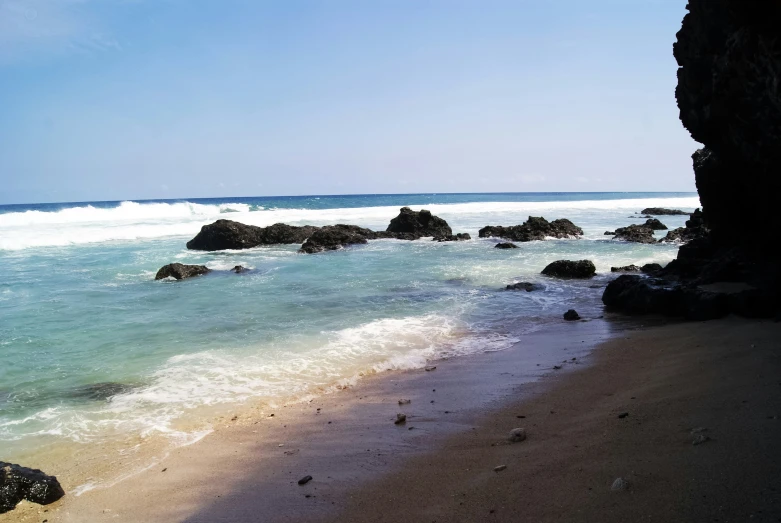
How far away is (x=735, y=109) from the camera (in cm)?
839

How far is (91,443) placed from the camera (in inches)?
210

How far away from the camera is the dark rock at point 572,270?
591 inches

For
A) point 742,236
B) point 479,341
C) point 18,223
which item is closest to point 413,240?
point 742,236

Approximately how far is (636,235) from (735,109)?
60.0 feet

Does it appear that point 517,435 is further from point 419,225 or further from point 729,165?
point 419,225

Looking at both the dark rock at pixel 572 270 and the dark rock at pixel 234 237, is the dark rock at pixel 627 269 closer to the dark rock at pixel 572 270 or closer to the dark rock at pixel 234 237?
the dark rock at pixel 572 270

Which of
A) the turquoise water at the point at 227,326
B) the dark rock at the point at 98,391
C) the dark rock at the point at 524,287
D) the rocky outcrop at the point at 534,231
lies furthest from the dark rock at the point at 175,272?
the rocky outcrop at the point at 534,231

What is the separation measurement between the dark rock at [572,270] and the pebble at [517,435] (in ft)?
37.2

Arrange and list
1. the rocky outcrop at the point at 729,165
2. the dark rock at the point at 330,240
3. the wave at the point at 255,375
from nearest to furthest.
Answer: the wave at the point at 255,375, the rocky outcrop at the point at 729,165, the dark rock at the point at 330,240

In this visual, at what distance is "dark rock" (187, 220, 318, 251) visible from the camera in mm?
24828

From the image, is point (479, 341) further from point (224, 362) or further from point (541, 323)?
point (224, 362)

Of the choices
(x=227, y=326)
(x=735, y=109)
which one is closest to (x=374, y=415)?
(x=227, y=326)

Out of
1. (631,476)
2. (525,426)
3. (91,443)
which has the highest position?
(631,476)

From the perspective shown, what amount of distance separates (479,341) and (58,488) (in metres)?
6.21
